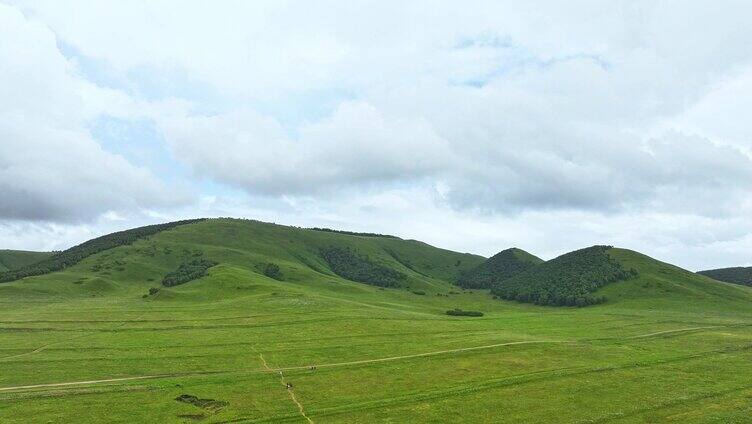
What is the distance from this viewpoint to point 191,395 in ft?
168

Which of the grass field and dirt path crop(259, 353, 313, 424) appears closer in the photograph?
dirt path crop(259, 353, 313, 424)

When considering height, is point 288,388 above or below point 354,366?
below

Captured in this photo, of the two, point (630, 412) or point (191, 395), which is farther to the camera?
point (191, 395)

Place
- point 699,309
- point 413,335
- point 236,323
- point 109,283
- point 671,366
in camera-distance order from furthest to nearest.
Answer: point 109,283
point 699,309
point 236,323
point 413,335
point 671,366

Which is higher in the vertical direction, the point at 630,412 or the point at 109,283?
the point at 109,283

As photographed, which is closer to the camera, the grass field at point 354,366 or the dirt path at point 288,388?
the dirt path at point 288,388

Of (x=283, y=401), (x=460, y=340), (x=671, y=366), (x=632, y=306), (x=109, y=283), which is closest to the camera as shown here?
(x=283, y=401)

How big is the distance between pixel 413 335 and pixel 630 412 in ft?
151

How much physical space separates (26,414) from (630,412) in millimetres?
53012

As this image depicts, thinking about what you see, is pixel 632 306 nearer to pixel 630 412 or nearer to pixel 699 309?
pixel 699 309

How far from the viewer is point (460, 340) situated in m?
83.6

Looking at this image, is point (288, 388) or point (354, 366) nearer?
point (288, 388)

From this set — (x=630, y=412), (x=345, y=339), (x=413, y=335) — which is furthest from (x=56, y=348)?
(x=630, y=412)

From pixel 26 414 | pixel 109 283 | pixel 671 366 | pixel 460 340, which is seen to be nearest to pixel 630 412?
pixel 671 366
